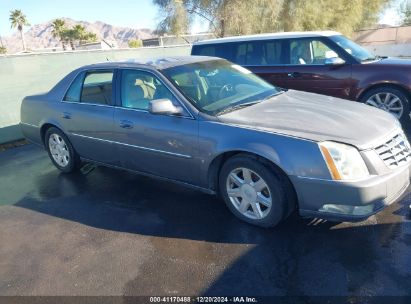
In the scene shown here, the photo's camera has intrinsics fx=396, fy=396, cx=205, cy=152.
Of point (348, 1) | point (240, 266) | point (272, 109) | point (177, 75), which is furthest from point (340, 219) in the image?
point (348, 1)

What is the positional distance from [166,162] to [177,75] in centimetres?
96

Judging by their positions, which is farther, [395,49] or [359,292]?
[395,49]

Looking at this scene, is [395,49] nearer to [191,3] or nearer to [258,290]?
[191,3]

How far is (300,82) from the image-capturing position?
7.25 meters

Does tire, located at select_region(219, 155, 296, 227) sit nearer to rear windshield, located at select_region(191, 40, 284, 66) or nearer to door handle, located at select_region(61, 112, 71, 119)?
door handle, located at select_region(61, 112, 71, 119)

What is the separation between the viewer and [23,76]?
8266 millimetres

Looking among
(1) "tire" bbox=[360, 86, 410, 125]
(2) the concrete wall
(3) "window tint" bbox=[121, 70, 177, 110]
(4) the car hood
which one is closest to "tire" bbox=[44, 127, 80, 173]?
(3) "window tint" bbox=[121, 70, 177, 110]

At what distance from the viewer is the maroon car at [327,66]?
655 cm

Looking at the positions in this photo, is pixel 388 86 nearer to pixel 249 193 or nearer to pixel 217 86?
pixel 217 86

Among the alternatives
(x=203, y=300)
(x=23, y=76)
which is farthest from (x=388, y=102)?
(x=23, y=76)

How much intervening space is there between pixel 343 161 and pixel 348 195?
0.89ft

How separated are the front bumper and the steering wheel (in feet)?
4.53

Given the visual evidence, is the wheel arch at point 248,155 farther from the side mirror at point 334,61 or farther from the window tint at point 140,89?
the side mirror at point 334,61

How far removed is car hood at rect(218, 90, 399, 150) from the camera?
335 centimetres
